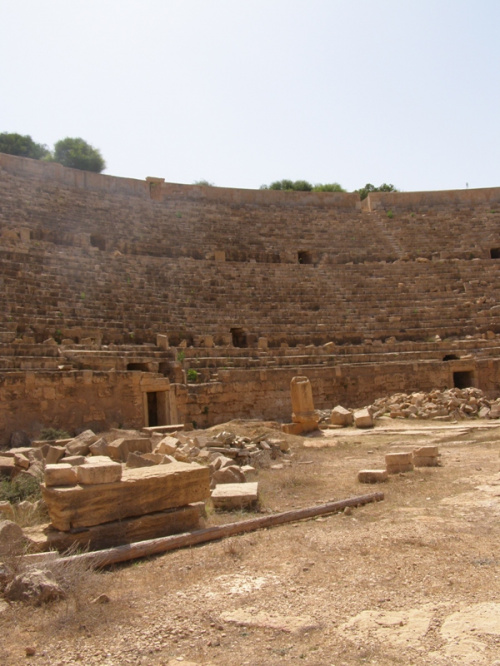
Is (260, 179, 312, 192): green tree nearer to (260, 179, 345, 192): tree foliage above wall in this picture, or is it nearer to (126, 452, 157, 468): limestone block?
(260, 179, 345, 192): tree foliage above wall

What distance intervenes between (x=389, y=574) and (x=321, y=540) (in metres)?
0.91

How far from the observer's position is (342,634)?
3.02m

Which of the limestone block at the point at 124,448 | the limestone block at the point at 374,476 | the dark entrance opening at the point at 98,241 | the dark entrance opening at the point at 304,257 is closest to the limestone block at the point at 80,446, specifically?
the limestone block at the point at 124,448

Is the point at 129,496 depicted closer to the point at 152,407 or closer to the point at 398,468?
the point at 398,468

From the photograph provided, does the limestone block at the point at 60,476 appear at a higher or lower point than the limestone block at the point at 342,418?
higher

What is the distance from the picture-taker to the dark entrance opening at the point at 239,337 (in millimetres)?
16172

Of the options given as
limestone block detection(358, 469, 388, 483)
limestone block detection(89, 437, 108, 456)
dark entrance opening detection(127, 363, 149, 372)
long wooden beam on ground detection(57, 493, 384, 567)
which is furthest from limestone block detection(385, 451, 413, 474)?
dark entrance opening detection(127, 363, 149, 372)

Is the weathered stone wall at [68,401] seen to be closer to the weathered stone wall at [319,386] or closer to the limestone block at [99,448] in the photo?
the weathered stone wall at [319,386]

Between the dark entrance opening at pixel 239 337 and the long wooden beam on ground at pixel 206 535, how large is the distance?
1048 centimetres

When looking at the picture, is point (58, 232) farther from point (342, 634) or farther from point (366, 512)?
point (342, 634)

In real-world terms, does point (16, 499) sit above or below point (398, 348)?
below

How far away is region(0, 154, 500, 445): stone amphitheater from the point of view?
1220 cm

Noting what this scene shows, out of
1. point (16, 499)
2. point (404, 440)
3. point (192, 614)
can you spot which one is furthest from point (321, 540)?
point (404, 440)

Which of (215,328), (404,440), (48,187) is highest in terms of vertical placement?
(48,187)
